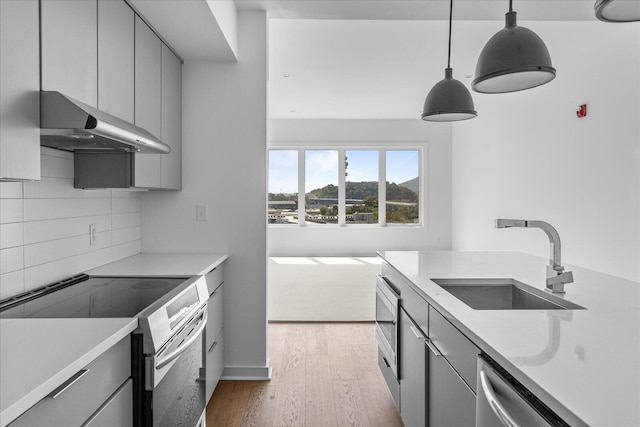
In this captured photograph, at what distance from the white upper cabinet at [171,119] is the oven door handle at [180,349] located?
0.96m

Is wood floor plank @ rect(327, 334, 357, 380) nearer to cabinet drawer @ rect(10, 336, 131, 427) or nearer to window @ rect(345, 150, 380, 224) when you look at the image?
cabinet drawer @ rect(10, 336, 131, 427)

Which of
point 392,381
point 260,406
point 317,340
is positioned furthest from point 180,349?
point 317,340

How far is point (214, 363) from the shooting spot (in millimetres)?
2465

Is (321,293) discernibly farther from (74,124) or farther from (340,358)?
(74,124)

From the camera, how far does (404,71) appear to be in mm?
4254

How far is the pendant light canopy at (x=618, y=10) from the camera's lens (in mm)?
933

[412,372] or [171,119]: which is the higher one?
[171,119]

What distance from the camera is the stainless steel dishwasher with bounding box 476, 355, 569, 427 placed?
0.79 meters

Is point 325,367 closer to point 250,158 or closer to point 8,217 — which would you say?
point 250,158

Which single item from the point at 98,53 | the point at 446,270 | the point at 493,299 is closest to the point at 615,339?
the point at 493,299

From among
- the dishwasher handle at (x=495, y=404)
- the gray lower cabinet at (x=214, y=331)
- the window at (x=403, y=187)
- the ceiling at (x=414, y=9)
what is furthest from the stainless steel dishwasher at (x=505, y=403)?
the window at (x=403, y=187)

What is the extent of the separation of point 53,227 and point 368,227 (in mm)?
5480

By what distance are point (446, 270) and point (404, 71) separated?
2.90 m

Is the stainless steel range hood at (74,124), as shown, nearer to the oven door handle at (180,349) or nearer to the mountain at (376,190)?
the oven door handle at (180,349)
